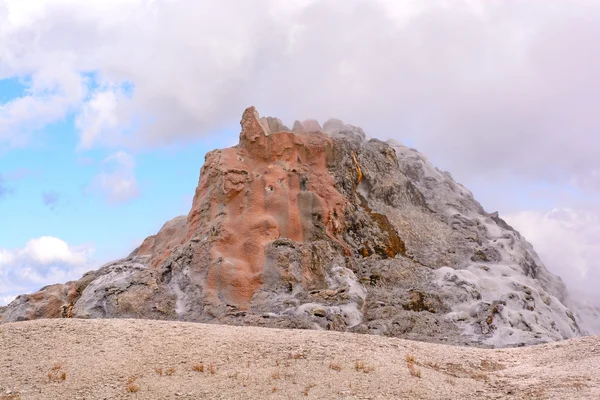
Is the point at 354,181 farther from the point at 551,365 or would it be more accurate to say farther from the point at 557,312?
the point at 551,365

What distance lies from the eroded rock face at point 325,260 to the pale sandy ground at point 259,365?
546cm

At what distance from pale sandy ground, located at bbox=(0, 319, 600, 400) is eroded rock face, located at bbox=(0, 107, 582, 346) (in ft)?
17.9

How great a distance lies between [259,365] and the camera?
53.0ft

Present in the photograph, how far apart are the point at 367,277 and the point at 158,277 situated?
8893 millimetres

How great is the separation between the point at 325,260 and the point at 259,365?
41.3 feet

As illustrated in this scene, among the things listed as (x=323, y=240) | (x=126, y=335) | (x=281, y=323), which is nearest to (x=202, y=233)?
(x=323, y=240)

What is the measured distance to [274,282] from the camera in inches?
1056

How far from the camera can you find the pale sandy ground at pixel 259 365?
48.5ft

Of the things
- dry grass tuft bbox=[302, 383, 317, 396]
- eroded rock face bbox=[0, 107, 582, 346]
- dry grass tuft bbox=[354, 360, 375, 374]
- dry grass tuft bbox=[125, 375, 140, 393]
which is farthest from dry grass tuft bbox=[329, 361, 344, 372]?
eroded rock face bbox=[0, 107, 582, 346]

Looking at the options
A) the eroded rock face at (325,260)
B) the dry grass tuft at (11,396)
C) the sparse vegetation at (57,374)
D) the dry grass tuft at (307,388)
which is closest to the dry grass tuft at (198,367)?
the dry grass tuft at (307,388)

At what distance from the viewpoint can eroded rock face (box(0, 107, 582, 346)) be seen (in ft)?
83.6

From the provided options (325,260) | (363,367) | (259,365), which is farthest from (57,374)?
(325,260)

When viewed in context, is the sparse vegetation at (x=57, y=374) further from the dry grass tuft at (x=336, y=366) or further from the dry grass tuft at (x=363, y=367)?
the dry grass tuft at (x=363, y=367)

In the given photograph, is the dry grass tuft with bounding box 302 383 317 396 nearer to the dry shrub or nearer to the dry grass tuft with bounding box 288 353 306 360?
the dry grass tuft with bounding box 288 353 306 360
